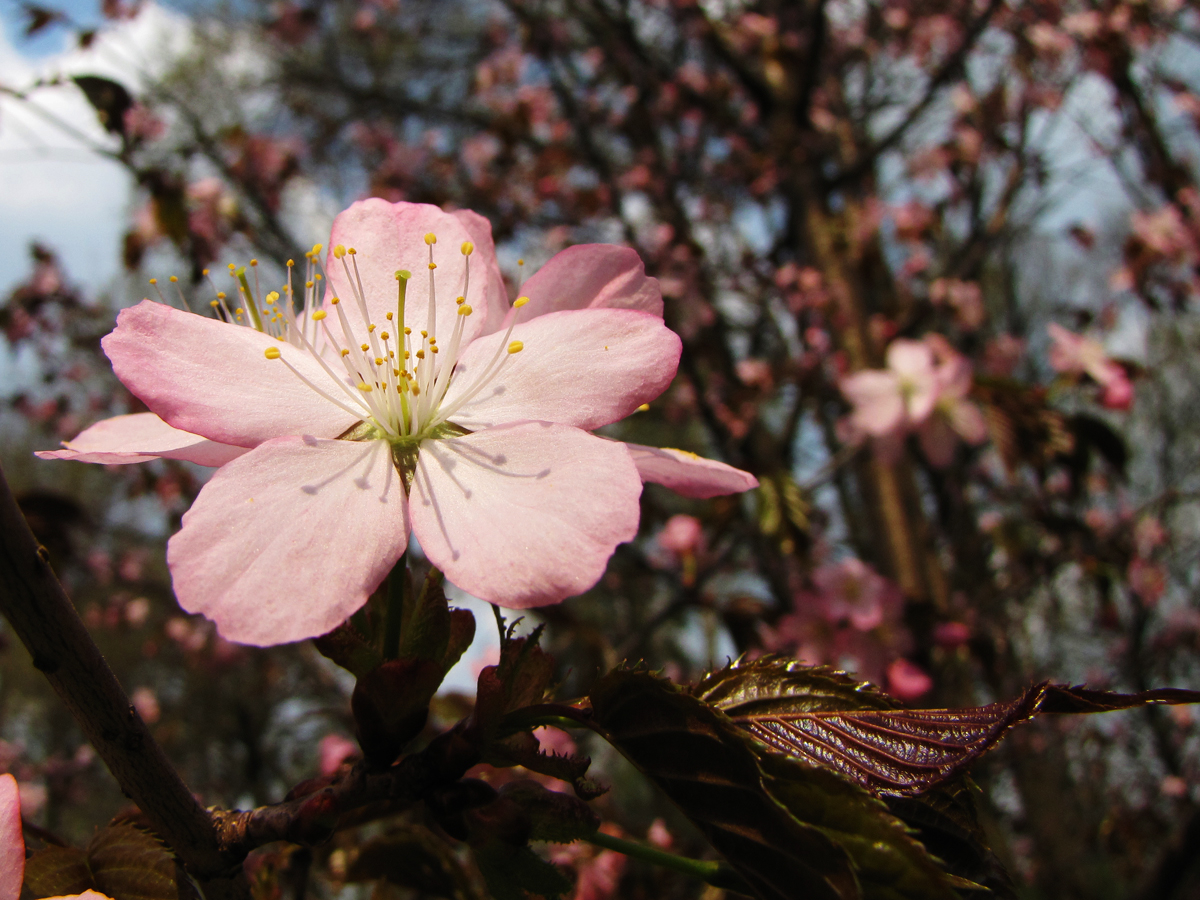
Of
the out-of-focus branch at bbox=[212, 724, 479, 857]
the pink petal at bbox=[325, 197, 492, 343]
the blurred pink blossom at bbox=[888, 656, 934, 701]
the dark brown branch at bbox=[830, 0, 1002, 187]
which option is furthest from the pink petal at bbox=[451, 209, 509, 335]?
the dark brown branch at bbox=[830, 0, 1002, 187]

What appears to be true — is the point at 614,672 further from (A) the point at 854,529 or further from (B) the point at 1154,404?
(B) the point at 1154,404

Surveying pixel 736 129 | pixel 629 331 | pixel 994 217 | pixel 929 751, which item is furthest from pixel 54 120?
pixel 994 217

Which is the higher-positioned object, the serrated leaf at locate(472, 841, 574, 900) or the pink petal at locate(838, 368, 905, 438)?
the pink petal at locate(838, 368, 905, 438)

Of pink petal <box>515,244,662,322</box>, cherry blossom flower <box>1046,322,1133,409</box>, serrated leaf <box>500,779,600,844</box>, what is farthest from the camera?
cherry blossom flower <box>1046,322,1133,409</box>

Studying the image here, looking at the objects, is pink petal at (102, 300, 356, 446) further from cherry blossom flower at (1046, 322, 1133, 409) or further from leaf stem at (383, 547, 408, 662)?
cherry blossom flower at (1046, 322, 1133, 409)

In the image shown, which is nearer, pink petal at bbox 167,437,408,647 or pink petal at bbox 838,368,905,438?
pink petal at bbox 167,437,408,647

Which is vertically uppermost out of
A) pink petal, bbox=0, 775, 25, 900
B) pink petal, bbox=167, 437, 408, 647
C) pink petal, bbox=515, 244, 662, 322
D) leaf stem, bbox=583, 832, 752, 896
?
pink petal, bbox=515, 244, 662, 322

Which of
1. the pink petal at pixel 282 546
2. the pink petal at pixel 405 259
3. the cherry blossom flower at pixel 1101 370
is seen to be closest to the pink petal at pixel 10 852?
the pink petal at pixel 282 546
